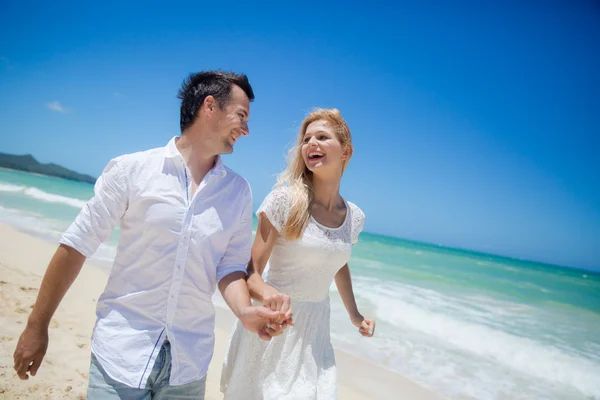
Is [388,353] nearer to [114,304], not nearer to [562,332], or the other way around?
[114,304]

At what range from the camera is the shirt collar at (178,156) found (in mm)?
1902

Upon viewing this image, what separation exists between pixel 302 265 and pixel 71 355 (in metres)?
3.36

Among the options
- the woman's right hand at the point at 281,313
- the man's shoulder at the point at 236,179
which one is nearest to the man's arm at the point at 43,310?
the man's shoulder at the point at 236,179

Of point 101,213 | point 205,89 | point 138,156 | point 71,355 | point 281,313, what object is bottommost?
point 71,355

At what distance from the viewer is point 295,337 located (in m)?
2.26

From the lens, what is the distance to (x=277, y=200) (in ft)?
7.83

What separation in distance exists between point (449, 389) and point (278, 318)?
4.75 metres

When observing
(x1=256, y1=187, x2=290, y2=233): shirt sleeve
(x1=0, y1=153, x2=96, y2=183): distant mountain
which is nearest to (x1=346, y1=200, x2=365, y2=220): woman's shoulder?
(x1=256, y1=187, x2=290, y2=233): shirt sleeve

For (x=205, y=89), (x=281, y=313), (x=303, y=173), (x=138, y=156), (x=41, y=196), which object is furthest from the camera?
(x=41, y=196)

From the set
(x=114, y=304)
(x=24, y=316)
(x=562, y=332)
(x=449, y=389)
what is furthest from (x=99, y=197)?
(x=562, y=332)

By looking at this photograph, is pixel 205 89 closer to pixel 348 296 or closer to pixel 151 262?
pixel 151 262

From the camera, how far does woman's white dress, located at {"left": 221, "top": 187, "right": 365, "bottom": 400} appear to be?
7.13 ft

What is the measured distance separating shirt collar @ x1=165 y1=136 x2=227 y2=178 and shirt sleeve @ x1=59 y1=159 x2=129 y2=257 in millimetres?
247

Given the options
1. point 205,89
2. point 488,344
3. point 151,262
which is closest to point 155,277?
point 151,262
